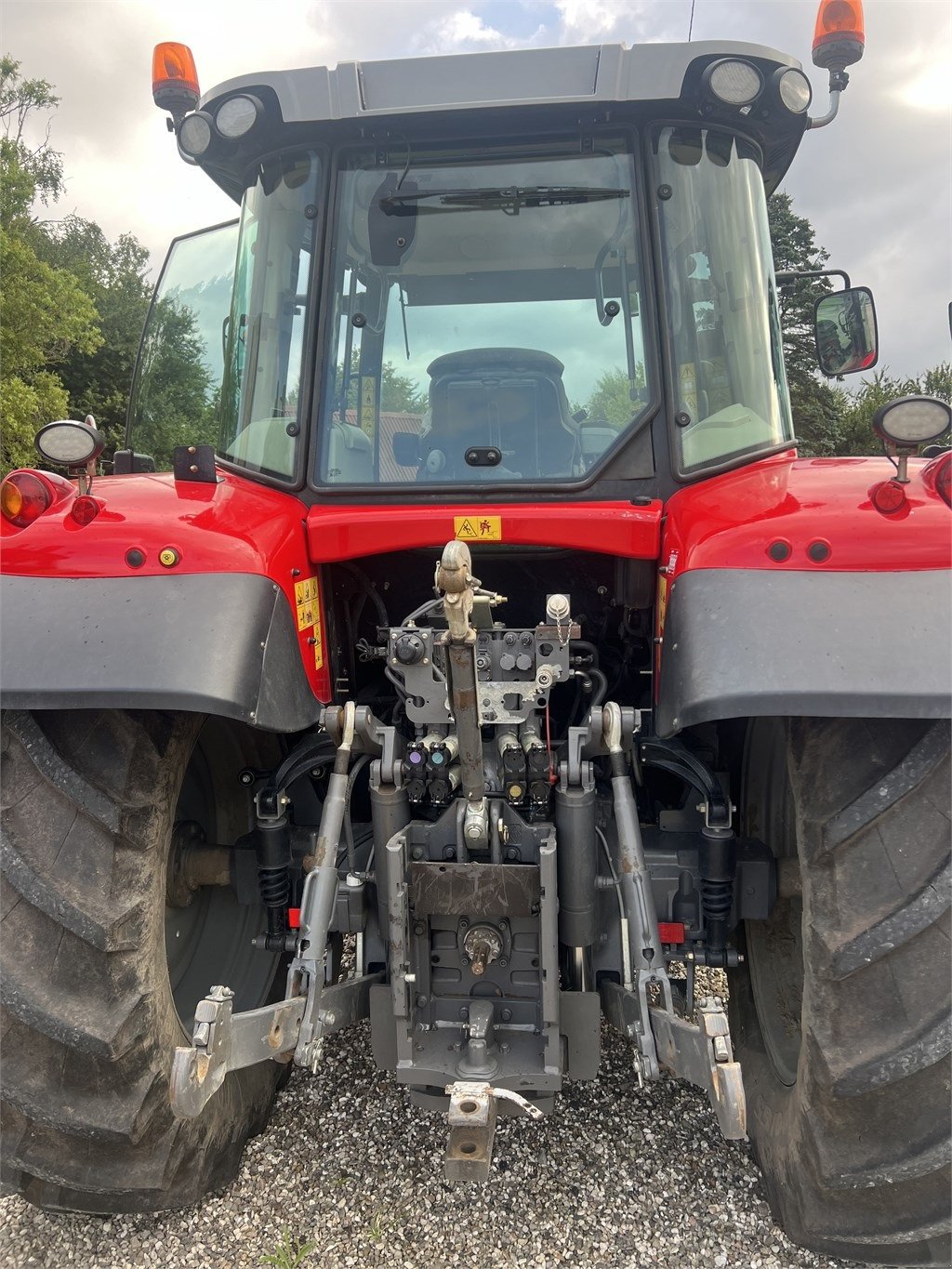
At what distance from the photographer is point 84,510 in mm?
2025

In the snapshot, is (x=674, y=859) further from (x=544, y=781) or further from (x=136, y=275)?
(x=136, y=275)

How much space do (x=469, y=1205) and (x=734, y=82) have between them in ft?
9.56

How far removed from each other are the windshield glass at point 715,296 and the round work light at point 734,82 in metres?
0.13

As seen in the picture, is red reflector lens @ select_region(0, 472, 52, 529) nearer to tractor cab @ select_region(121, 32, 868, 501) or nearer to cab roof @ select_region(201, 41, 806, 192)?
tractor cab @ select_region(121, 32, 868, 501)

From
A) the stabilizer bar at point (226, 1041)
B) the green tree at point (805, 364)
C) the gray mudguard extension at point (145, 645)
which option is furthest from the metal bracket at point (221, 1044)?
the green tree at point (805, 364)

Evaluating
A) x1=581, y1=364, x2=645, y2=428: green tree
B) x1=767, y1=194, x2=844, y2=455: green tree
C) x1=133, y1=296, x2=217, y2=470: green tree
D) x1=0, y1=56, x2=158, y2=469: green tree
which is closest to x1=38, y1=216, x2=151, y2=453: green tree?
x1=0, y1=56, x2=158, y2=469: green tree

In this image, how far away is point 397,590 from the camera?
2.70m

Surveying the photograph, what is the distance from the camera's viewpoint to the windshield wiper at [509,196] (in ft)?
7.68

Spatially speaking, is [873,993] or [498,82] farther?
[498,82]

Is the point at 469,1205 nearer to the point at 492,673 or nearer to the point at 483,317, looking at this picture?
the point at 492,673

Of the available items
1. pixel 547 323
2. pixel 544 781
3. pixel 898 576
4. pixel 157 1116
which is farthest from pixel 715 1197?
pixel 547 323

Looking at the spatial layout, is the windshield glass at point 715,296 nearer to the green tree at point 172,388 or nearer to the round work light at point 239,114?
the round work light at point 239,114

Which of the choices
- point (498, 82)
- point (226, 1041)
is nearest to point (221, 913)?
point (226, 1041)

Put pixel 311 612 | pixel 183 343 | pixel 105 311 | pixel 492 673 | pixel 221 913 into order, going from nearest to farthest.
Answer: pixel 492 673
pixel 311 612
pixel 221 913
pixel 183 343
pixel 105 311
